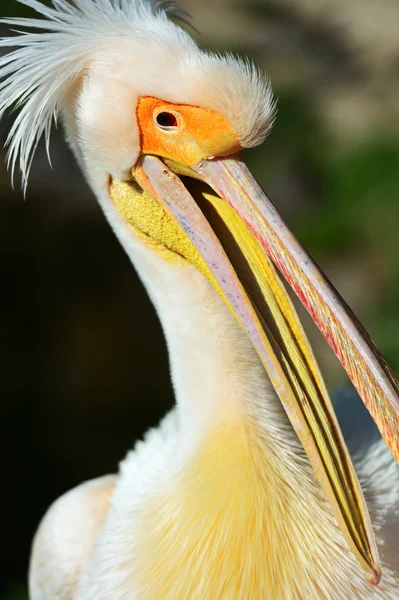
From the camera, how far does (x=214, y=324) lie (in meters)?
1.69

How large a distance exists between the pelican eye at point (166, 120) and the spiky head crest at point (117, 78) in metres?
0.04

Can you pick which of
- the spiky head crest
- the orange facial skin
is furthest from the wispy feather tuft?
the orange facial skin

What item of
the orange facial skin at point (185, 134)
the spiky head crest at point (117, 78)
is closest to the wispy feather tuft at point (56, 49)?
the spiky head crest at point (117, 78)

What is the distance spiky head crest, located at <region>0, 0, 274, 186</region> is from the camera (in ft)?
4.98

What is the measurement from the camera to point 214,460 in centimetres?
167

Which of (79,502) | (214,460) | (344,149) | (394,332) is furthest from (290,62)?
(214,460)

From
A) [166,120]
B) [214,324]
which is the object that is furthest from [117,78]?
[214,324]

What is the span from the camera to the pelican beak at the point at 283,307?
1.47 meters

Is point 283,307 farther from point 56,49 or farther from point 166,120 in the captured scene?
point 56,49

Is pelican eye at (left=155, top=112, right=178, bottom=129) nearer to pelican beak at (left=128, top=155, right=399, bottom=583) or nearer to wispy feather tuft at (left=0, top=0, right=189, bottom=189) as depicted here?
pelican beak at (left=128, top=155, right=399, bottom=583)

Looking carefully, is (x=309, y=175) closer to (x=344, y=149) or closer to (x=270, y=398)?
(x=344, y=149)

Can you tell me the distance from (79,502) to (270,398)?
0.85 meters

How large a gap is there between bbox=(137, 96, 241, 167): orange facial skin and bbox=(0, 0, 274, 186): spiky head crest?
2cm

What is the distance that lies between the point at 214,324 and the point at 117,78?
53 centimetres
